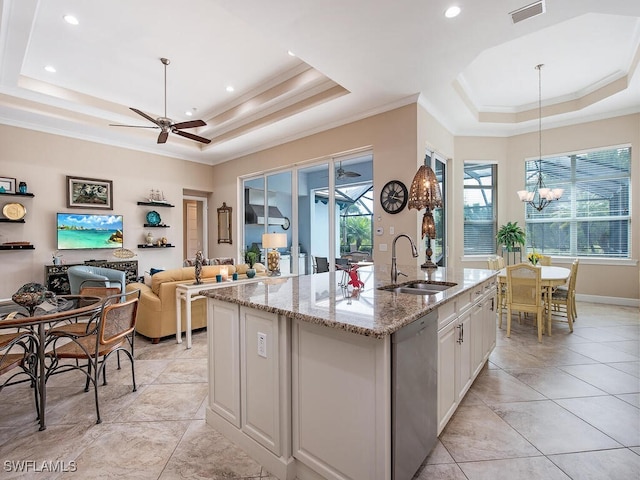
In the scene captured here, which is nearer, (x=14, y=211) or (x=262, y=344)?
(x=262, y=344)

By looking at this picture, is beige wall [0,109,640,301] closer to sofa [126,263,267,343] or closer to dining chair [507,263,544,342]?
dining chair [507,263,544,342]

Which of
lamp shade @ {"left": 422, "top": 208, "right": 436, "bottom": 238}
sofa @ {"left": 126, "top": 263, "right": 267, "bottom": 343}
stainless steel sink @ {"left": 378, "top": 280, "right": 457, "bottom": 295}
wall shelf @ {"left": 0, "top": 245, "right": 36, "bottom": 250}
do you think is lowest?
→ sofa @ {"left": 126, "top": 263, "right": 267, "bottom": 343}

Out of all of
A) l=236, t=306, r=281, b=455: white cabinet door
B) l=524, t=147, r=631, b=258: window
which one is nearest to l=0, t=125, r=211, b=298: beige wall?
l=236, t=306, r=281, b=455: white cabinet door

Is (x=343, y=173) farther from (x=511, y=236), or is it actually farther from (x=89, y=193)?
(x=89, y=193)

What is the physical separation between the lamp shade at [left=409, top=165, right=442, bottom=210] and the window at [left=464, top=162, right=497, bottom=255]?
403 centimetres

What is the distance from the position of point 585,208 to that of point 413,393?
668 cm

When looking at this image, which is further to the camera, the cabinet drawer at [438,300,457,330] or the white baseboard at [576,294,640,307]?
the white baseboard at [576,294,640,307]

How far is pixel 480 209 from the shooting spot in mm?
6801

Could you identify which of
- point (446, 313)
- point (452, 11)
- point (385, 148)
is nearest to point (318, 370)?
point (446, 313)

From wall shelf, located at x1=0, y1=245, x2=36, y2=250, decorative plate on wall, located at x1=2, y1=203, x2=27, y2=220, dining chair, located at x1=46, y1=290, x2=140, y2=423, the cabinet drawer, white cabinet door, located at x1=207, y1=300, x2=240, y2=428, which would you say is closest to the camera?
the cabinet drawer

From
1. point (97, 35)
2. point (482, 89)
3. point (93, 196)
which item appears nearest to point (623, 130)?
point (482, 89)

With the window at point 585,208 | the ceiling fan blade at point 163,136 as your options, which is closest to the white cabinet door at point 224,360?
the ceiling fan blade at point 163,136

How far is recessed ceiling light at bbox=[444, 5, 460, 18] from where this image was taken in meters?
2.70

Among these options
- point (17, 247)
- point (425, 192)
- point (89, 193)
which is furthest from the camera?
point (89, 193)
